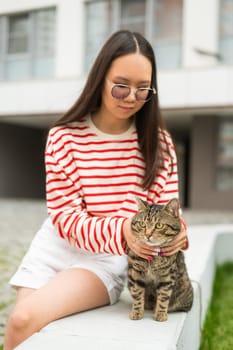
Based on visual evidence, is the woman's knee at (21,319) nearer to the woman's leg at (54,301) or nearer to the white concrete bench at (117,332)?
the woman's leg at (54,301)

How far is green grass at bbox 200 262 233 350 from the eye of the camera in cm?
290

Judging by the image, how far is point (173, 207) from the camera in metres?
1.92

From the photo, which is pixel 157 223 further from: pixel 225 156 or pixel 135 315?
pixel 225 156

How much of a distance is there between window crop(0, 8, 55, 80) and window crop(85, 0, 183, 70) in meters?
1.39

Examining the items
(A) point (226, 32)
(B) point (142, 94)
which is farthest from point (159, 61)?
(B) point (142, 94)

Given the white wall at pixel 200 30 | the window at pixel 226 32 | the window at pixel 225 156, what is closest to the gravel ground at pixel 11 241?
the window at pixel 225 156

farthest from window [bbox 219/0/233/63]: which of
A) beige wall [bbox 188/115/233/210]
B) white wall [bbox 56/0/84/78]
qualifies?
white wall [bbox 56/0/84/78]

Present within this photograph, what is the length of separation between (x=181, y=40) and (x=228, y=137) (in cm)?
291

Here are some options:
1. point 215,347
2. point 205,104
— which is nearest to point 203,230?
point 215,347

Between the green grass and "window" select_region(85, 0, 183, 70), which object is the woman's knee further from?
"window" select_region(85, 0, 183, 70)

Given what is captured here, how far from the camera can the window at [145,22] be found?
1348cm

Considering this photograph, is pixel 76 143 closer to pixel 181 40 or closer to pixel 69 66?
pixel 181 40

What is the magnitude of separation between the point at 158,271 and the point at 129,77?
0.82m

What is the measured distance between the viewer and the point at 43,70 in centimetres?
1528
